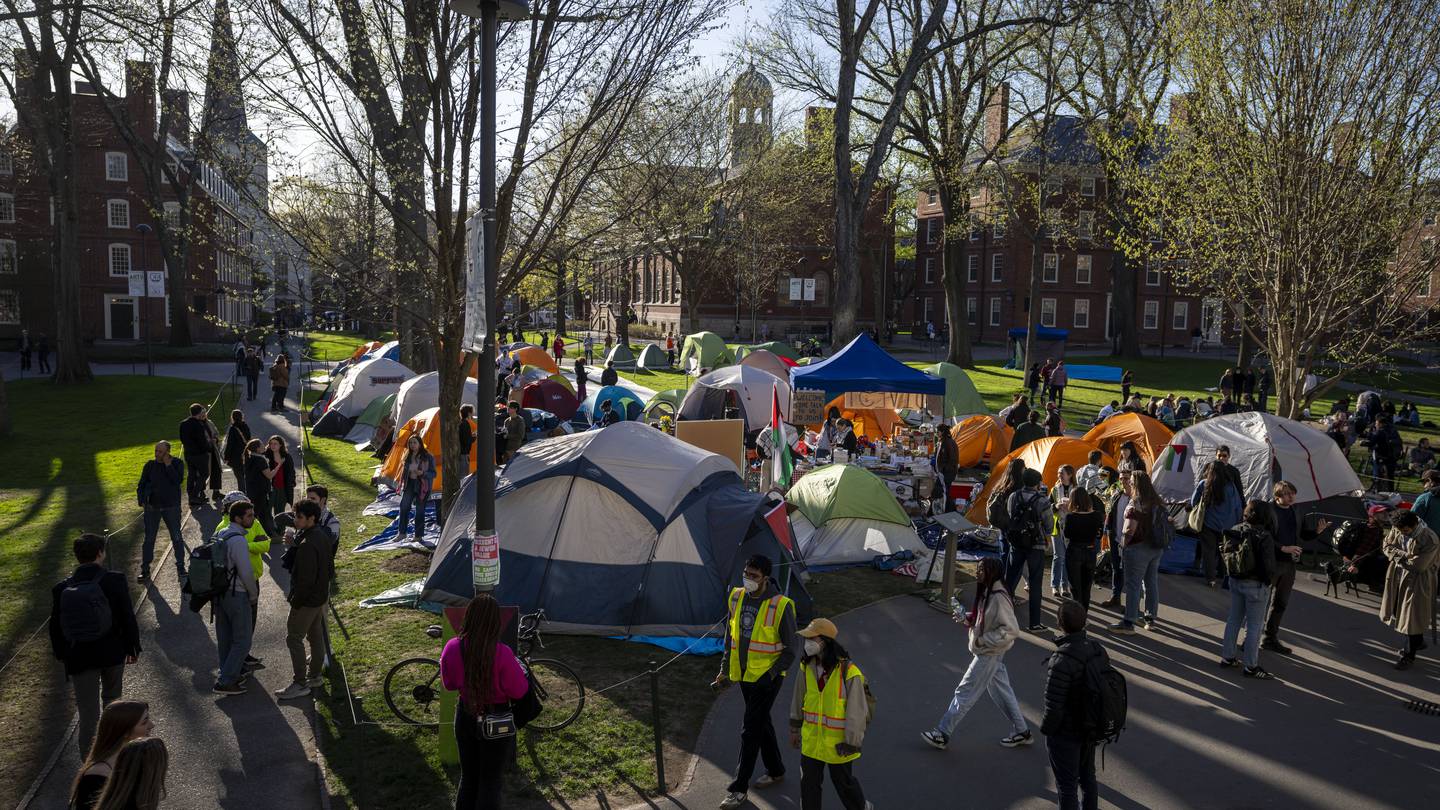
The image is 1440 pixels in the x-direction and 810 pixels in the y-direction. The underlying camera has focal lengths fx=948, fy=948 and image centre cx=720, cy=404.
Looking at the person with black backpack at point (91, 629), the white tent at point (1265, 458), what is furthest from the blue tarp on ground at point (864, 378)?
the person with black backpack at point (91, 629)

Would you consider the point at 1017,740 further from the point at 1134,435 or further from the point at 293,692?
the point at 1134,435

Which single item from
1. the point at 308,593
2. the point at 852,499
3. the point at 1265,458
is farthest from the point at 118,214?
the point at 1265,458

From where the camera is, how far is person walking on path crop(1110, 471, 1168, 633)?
10.2 metres

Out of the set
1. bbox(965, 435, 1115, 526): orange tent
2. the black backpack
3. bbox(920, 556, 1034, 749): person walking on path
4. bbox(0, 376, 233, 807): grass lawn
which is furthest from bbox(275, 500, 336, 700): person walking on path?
bbox(965, 435, 1115, 526): orange tent

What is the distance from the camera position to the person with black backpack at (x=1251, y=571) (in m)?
8.81

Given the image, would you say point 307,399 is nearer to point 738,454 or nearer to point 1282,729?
point 738,454

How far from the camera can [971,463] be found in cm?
1981

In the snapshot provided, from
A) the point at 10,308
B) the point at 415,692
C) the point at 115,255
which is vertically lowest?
the point at 415,692

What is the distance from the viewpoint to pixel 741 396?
2217 cm

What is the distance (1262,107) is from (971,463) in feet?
27.2

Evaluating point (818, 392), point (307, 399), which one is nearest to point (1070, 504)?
point (818, 392)

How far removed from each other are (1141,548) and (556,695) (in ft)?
21.2

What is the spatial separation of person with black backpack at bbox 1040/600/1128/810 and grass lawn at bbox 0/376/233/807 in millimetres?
7040

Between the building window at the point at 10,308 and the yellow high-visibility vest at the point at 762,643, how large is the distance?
56691 millimetres
